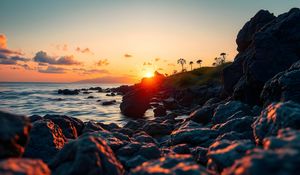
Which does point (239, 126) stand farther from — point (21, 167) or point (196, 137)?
point (21, 167)

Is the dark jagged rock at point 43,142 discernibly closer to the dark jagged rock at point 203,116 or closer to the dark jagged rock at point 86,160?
the dark jagged rock at point 86,160

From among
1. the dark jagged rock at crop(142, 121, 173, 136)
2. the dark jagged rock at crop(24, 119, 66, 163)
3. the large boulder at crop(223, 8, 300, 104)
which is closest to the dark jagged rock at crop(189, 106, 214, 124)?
the dark jagged rock at crop(142, 121, 173, 136)

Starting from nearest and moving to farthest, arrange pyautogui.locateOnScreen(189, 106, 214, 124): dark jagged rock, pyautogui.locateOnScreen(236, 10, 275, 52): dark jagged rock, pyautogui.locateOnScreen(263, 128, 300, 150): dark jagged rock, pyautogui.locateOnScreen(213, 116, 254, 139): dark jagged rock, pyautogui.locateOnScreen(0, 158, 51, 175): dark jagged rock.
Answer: pyautogui.locateOnScreen(263, 128, 300, 150): dark jagged rock < pyautogui.locateOnScreen(0, 158, 51, 175): dark jagged rock < pyautogui.locateOnScreen(213, 116, 254, 139): dark jagged rock < pyautogui.locateOnScreen(189, 106, 214, 124): dark jagged rock < pyautogui.locateOnScreen(236, 10, 275, 52): dark jagged rock

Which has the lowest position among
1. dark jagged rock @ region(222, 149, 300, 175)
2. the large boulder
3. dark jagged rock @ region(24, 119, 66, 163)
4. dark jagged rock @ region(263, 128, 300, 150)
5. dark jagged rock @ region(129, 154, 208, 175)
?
dark jagged rock @ region(24, 119, 66, 163)

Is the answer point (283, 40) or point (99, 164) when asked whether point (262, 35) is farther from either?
point (99, 164)

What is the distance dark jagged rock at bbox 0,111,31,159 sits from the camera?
4.98 meters

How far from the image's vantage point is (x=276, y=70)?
19.1 metres

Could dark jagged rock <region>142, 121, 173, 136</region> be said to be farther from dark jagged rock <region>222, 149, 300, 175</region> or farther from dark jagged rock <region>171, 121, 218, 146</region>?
dark jagged rock <region>222, 149, 300, 175</region>

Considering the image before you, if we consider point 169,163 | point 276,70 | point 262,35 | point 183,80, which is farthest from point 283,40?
point 183,80

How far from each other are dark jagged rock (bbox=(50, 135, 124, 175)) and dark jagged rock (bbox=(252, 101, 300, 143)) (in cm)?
335

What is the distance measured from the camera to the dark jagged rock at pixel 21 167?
4.15 meters

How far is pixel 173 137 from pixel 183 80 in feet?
290

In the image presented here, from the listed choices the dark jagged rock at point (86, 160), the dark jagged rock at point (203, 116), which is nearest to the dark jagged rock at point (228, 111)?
the dark jagged rock at point (203, 116)

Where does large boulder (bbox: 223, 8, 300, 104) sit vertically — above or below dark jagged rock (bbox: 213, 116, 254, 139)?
above
